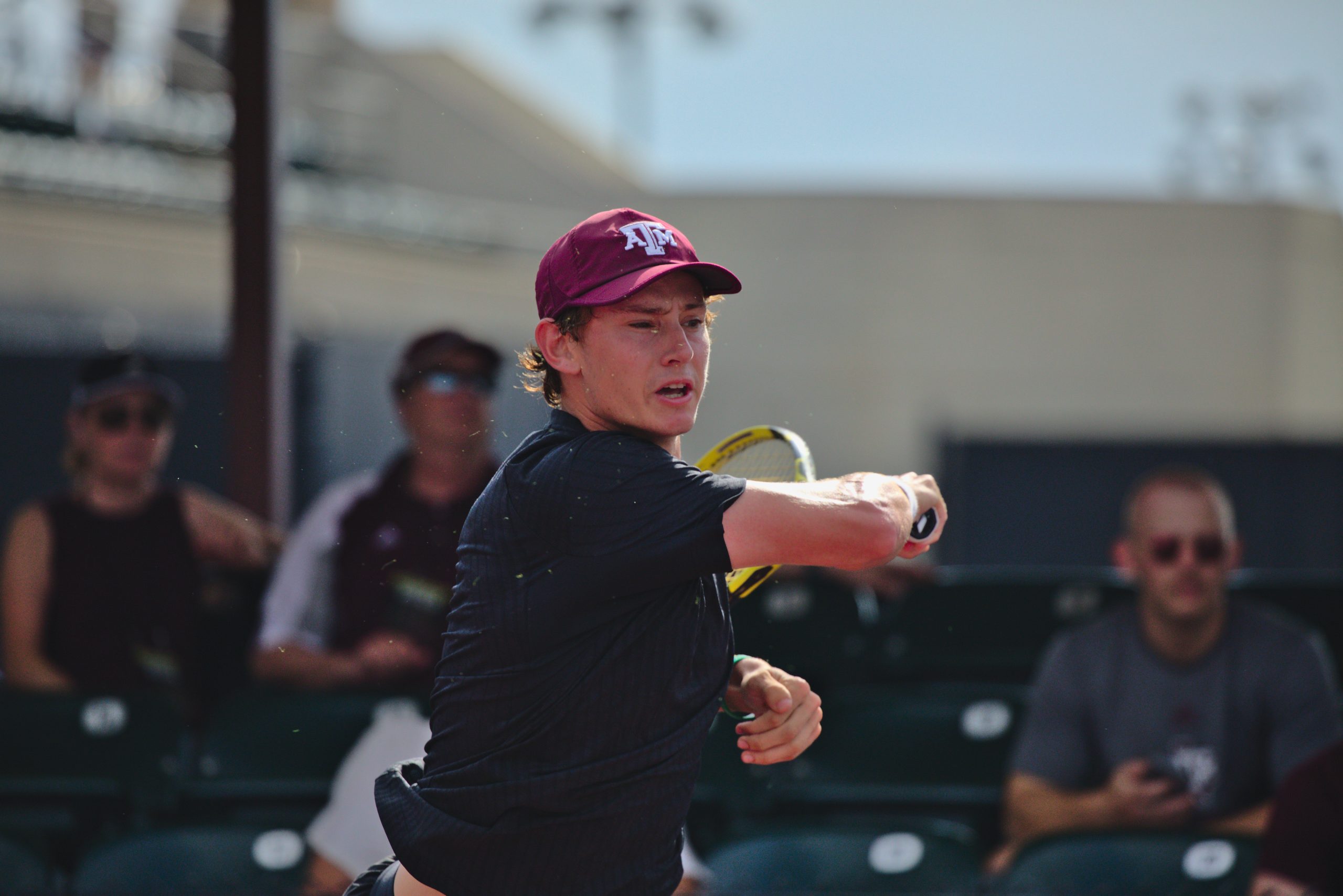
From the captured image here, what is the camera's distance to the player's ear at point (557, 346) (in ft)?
6.27

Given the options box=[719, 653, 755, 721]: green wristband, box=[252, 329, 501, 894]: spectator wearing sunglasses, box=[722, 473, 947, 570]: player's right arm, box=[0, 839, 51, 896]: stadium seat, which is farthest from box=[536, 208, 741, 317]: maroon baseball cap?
box=[0, 839, 51, 896]: stadium seat

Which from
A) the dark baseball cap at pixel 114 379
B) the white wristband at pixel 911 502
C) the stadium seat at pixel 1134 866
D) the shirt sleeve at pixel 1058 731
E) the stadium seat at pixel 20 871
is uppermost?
the dark baseball cap at pixel 114 379

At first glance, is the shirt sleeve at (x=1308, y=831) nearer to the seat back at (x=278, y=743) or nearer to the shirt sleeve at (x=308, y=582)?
the seat back at (x=278, y=743)

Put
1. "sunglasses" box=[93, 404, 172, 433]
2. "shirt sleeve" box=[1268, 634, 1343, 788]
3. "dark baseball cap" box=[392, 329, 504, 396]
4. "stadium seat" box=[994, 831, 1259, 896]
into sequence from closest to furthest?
"dark baseball cap" box=[392, 329, 504, 396] < "stadium seat" box=[994, 831, 1259, 896] < "shirt sleeve" box=[1268, 634, 1343, 788] < "sunglasses" box=[93, 404, 172, 433]

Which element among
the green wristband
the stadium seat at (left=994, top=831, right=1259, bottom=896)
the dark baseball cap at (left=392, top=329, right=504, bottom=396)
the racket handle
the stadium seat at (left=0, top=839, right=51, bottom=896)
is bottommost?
the stadium seat at (left=0, top=839, right=51, bottom=896)

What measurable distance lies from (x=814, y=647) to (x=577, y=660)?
3432 millimetres

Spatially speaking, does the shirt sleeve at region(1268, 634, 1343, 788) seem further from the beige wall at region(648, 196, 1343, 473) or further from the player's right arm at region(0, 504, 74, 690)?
the beige wall at region(648, 196, 1343, 473)

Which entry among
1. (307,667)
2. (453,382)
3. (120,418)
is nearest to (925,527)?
(453,382)

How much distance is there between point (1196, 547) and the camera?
13.1ft

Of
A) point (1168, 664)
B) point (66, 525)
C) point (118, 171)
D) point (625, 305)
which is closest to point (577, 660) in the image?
point (625, 305)

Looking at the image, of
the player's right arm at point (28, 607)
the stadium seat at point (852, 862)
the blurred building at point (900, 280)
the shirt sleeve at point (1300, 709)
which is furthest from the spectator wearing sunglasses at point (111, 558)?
the blurred building at point (900, 280)

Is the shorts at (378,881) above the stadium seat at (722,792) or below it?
above

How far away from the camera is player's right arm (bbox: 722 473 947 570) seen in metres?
1.71

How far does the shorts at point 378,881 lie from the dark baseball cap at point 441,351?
1.33 meters
